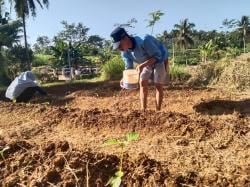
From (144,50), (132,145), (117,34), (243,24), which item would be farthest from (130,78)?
(243,24)

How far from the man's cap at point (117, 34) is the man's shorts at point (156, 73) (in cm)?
69

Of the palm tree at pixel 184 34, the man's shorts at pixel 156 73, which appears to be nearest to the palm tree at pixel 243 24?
the palm tree at pixel 184 34

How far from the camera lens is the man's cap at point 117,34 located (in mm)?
5195

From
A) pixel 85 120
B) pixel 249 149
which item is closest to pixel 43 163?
pixel 249 149

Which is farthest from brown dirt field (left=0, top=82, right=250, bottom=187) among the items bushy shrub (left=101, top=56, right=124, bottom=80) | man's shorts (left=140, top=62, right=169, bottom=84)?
bushy shrub (left=101, top=56, right=124, bottom=80)

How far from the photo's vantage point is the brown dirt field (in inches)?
107


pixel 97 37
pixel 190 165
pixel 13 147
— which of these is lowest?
pixel 190 165

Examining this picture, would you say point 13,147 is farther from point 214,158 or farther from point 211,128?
point 211,128

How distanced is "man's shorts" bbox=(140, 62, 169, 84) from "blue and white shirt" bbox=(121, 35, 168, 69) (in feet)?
0.32

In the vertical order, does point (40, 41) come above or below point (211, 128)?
above

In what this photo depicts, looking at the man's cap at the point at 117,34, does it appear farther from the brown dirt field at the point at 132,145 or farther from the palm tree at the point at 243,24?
the palm tree at the point at 243,24

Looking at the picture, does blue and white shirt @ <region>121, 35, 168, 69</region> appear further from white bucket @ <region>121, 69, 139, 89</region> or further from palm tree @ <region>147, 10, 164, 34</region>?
palm tree @ <region>147, 10, 164, 34</region>

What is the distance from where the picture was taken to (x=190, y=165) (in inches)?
138

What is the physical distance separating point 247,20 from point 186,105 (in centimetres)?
4872
